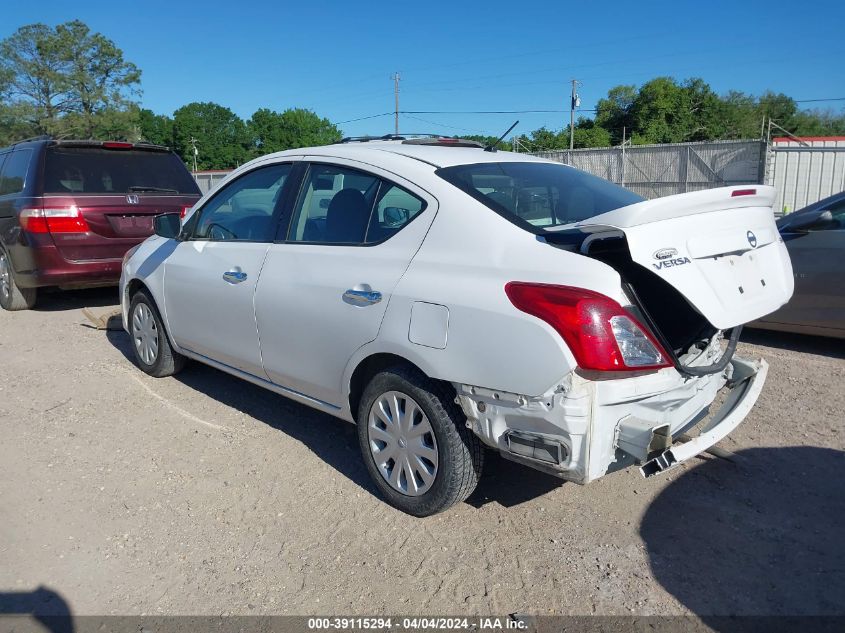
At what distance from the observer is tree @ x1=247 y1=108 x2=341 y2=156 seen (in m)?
87.4

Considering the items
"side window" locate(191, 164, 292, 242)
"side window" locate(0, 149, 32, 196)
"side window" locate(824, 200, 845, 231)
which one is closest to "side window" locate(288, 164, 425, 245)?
"side window" locate(191, 164, 292, 242)

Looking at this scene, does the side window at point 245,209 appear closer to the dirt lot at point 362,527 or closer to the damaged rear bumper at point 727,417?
the dirt lot at point 362,527

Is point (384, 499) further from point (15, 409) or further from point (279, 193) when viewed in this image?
point (15, 409)

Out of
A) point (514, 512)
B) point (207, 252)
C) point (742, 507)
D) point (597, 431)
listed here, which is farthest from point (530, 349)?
point (207, 252)

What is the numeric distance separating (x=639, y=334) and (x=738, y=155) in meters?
18.5

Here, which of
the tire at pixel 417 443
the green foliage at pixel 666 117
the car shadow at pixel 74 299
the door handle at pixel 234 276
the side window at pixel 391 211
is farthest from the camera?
the green foliage at pixel 666 117

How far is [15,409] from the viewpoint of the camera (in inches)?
191

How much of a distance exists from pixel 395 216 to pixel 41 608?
2251mm

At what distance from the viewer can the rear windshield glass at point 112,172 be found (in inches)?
289

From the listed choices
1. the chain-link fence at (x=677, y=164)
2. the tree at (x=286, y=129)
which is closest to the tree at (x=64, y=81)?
the tree at (x=286, y=129)

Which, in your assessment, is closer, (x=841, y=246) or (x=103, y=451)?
(x=103, y=451)

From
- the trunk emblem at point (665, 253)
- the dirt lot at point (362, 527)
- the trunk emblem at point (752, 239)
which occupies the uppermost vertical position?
the trunk emblem at point (752, 239)

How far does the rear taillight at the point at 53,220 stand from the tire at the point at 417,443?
5164mm

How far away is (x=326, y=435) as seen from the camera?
4.38 meters
